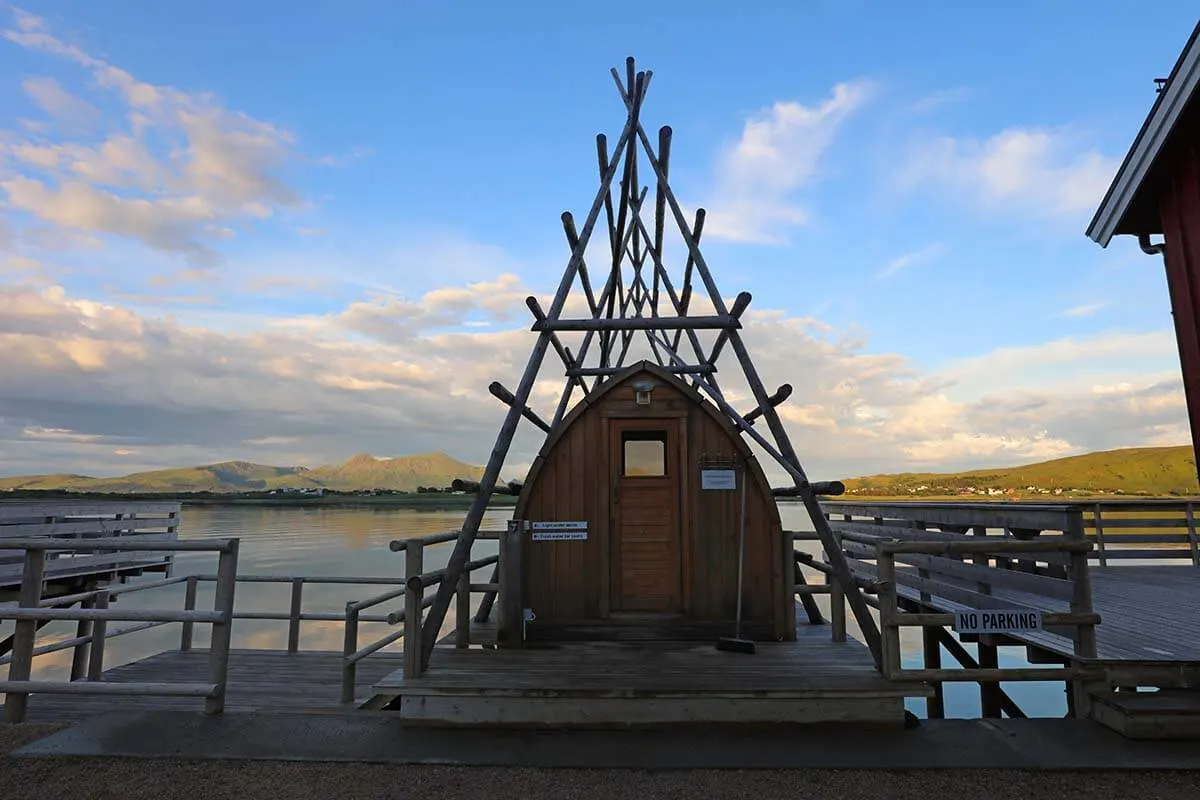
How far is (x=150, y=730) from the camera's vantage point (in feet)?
16.4

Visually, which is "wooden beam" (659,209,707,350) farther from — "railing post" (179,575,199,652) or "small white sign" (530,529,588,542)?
"railing post" (179,575,199,652)

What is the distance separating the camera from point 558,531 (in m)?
7.28

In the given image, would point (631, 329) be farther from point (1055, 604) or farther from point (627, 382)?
point (1055, 604)

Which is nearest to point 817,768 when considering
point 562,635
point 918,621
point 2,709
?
point 918,621

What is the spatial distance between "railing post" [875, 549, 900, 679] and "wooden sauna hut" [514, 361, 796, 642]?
183cm

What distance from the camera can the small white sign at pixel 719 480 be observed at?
723cm

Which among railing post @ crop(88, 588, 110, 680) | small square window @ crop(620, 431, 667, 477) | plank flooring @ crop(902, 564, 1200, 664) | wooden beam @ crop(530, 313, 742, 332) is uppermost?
wooden beam @ crop(530, 313, 742, 332)

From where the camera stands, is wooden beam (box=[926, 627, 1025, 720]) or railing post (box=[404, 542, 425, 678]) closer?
railing post (box=[404, 542, 425, 678])

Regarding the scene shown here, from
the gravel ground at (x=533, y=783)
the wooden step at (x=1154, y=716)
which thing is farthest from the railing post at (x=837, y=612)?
the gravel ground at (x=533, y=783)

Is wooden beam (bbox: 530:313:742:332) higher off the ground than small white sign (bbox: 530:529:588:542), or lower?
higher

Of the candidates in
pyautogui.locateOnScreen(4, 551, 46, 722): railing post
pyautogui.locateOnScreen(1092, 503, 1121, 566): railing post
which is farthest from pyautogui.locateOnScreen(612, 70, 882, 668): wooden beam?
pyautogui.locateOnScreen(1092, 503, 1121, 566): railing post

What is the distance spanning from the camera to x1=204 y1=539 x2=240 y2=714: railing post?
5.18 m

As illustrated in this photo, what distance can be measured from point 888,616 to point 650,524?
111 inches

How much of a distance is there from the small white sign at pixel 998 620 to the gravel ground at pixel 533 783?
112 centimetres
